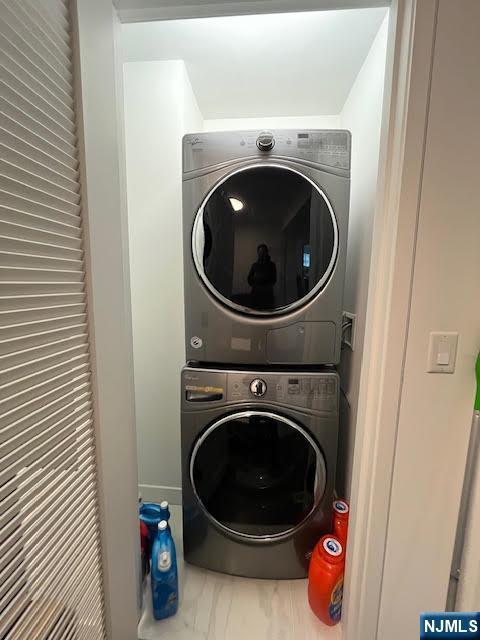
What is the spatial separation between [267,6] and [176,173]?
0.82 meters

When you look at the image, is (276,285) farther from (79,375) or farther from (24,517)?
(24,517)

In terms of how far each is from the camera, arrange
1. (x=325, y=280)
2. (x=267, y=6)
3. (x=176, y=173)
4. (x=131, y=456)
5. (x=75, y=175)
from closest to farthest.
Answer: (x=75, y=175), (x=267, y=6), (x=131, y=456), (x=325, y=280), (x=176, y=173)

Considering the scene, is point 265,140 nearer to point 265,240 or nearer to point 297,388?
point 265,240

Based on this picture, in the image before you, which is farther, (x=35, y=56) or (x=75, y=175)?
(x=75, y=175)

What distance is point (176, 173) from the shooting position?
4.85 feet

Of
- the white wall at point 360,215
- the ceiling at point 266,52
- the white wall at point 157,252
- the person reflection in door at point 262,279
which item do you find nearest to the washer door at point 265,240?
the person reflection in door at point 262,279

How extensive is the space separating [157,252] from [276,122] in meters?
1.24

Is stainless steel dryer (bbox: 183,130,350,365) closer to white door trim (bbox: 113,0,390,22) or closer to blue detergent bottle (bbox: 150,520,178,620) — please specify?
white door trim (bbox: 113,0,390,22)

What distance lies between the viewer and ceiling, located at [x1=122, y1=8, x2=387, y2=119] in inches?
45.9

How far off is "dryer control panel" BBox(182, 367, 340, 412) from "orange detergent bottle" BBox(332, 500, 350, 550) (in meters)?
0.45

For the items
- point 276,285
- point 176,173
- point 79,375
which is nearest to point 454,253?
point 276,285

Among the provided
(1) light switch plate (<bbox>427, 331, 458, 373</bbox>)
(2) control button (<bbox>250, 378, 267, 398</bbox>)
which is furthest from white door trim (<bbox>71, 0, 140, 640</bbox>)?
(1) light switch plate (<bbox>427, 331, 458, 373</bbox>)

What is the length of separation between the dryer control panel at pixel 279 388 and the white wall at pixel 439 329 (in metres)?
0.34

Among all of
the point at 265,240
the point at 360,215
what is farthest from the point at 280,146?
the point at 360,215
